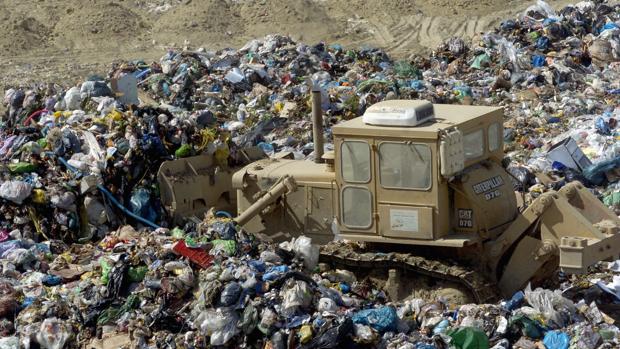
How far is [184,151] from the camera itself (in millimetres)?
12469

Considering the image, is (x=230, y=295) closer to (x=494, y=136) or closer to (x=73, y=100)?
(x=494, y=136)

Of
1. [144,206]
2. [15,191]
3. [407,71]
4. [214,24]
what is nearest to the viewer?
[15,191]

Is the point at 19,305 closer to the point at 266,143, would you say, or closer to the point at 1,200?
the point at 1,200

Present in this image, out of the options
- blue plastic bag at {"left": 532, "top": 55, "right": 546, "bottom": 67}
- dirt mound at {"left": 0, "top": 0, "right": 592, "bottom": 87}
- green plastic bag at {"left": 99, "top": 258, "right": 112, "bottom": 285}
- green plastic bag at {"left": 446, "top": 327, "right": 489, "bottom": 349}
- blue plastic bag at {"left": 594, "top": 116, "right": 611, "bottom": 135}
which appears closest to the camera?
green plastic bag at {"left": 446, "top": 327, "right": 489, "bottom": 349}

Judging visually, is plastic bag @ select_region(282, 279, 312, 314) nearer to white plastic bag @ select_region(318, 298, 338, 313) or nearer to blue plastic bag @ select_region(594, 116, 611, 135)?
white plastic bag @ select_region(318, 298, 338, 313)

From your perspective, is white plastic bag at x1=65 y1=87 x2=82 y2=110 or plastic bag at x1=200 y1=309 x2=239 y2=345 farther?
white plastic bag at x1=65 y1=87 x2=82 y2=110

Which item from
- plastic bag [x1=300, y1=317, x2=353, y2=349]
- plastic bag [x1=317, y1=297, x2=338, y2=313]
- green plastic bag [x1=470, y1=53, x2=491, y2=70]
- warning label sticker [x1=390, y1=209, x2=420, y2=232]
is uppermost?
warning label sticker [x1=390, y1=209, x2=420, y2=232]

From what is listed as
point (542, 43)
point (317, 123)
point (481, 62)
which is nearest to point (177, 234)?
point (317, 123)

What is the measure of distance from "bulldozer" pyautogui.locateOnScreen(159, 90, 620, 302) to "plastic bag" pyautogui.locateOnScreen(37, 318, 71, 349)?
89.1 inches

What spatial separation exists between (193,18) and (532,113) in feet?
45.1

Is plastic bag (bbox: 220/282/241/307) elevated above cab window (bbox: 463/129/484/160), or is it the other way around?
cab window (bbox: 463/129/484/160)

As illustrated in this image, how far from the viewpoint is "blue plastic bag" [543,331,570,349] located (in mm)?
8273

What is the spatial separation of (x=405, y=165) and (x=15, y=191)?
4.88 m

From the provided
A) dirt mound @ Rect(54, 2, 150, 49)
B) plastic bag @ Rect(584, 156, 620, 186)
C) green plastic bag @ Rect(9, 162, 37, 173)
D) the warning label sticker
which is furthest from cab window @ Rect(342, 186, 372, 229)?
dirt mound @ Rect(54, 2, 150, 49)
